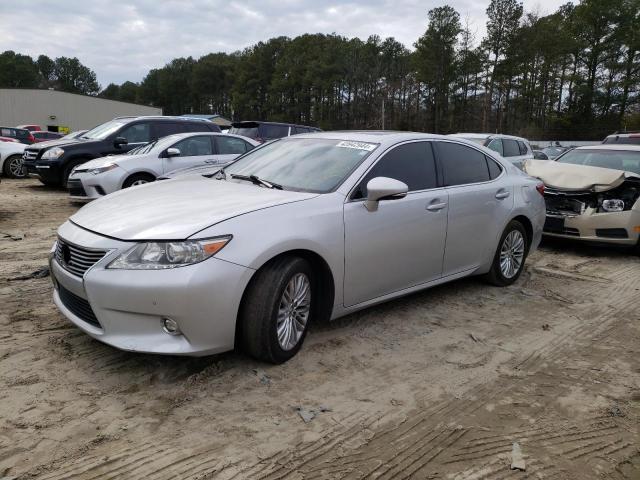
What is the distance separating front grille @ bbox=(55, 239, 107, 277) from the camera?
3154 mm

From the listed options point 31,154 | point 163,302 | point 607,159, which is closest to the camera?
point 163,302

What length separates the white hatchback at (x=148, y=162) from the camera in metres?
9.10

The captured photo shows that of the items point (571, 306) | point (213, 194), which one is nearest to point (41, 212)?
point (213, 194)

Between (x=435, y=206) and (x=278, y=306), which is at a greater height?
(x=435, y=206)

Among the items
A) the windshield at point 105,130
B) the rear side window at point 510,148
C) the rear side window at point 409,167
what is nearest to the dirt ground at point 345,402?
the rear side window at point 409,167

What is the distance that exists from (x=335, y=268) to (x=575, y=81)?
55137 mm

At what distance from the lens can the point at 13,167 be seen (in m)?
14.4

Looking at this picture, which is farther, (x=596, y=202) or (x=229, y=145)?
(x=229, y=145)

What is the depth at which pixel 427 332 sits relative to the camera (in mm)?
4266

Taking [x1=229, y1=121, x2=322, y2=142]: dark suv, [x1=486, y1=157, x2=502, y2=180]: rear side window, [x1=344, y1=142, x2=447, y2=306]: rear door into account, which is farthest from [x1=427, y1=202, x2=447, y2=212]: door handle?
[x1=229, y1=121, x2=322, y2=142]: dark suv

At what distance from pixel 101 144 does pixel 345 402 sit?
10.1 m

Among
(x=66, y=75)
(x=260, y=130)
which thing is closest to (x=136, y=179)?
(x=260, y=130)

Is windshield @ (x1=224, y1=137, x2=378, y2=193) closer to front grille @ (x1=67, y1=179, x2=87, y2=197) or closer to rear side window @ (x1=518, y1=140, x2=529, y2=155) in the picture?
front grille @ (x1=67, y1=179, x2=87, y2=197)

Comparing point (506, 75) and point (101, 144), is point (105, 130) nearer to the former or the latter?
point (101, 144)
